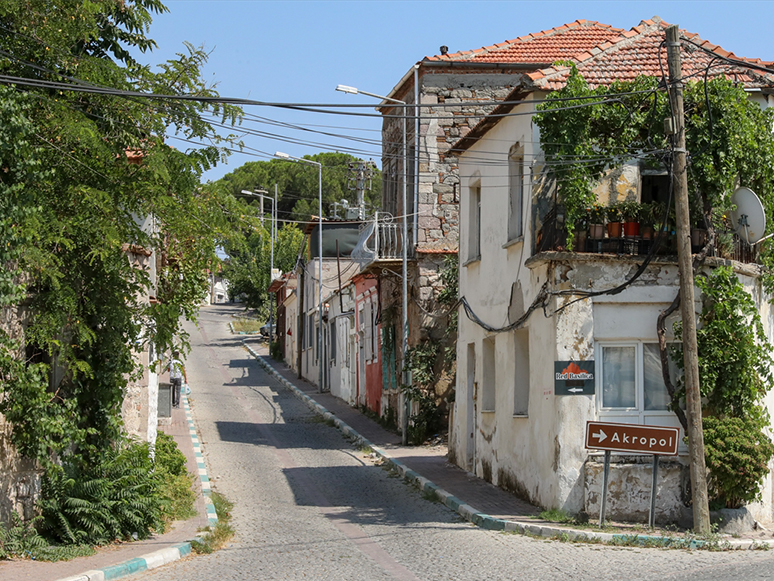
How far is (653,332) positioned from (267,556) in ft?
20.1

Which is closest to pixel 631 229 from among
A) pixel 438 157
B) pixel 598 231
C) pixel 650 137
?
pixel 598 231

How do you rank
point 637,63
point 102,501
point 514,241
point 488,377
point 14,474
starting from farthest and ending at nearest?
point 488,377
point 514,241
point 637,63
point 102,501
point 14,474

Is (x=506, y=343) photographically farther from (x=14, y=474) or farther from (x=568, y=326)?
(x=14, y=474)

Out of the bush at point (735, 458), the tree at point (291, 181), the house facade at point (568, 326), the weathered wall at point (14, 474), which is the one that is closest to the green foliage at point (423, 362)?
the house facade at point (568, 326)

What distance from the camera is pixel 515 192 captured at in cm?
1574

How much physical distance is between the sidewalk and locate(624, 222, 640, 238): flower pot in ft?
23.4

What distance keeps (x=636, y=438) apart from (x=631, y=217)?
324 cm

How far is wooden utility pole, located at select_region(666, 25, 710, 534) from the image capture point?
11.6m

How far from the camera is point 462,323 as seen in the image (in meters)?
18.9

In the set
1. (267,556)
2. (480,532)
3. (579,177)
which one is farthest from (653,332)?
(267,556)

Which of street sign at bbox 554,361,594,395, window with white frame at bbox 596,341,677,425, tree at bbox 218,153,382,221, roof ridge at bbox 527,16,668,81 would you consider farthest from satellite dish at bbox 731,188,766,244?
tree at bbox 218,153,382,221

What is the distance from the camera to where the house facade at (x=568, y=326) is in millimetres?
12625

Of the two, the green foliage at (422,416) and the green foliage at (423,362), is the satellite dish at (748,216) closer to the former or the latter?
the green foliage at (423,362)

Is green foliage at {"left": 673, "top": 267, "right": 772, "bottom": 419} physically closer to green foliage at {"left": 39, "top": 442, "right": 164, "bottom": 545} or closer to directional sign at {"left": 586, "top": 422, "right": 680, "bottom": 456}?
directional sign at {"left": 586, "top": 422, "right": 680, "bottom": 456}
